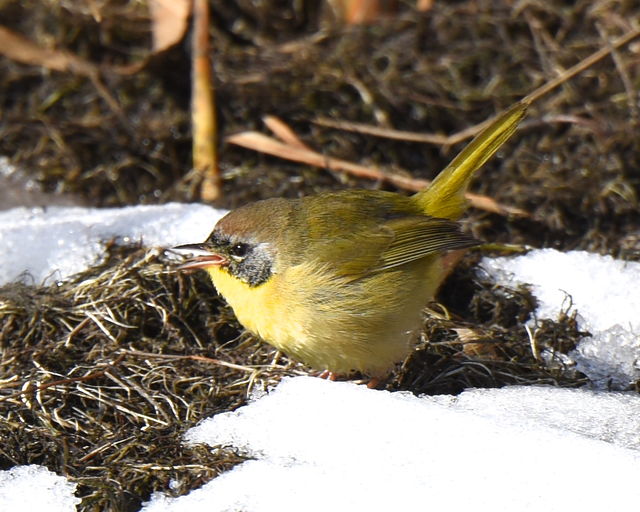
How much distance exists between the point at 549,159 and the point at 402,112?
955 millimetres

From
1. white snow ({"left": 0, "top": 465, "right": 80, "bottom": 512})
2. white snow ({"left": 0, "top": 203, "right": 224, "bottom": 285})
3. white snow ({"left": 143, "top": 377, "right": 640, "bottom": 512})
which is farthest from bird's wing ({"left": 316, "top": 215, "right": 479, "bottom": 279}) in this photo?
white snow ({"left": 0, "top": 465, "right": 80, "bottom": 512})

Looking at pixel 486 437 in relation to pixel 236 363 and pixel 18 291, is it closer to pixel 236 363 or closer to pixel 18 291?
pixel 236 363

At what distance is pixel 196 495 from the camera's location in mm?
2996

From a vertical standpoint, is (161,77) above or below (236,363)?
above

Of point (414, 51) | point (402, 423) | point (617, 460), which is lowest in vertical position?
point (402, 423)

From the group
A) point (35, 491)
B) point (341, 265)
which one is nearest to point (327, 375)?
point (341, 265)

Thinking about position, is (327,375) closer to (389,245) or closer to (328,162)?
(389,245)

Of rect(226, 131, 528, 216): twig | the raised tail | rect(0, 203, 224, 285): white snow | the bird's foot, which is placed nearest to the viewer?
the bird's foot

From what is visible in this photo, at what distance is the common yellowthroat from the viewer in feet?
12.0

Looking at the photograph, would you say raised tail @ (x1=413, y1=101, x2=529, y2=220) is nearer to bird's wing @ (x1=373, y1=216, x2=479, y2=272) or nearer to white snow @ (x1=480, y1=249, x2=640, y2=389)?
bird's wing @ (x1=373, y1=216, x2=479, y2=272)

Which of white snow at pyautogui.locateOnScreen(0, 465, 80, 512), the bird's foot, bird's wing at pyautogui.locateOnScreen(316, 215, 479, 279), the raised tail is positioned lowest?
white snow at pyautogui.locateOnScreen(0, 465, 80, 512)

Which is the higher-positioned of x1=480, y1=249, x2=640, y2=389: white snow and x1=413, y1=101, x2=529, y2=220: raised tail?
x1=413, y1=101, x2=529, y2=220: raised tail

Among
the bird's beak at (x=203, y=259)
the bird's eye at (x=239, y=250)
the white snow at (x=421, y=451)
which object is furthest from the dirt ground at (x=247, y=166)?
the bird's eye at (x=239, y=250)

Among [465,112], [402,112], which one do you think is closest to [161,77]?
[402,112]
